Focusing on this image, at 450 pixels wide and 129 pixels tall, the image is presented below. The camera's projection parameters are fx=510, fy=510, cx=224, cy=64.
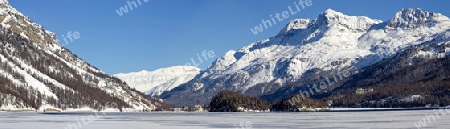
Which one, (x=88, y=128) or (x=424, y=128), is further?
(x=88, y=128)

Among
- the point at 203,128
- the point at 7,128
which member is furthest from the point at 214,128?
the point at 7,128

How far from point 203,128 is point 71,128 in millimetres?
20405

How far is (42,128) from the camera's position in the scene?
2800 inches

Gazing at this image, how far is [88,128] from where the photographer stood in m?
71.9

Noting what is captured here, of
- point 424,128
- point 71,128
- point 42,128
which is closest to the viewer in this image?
point 424,128

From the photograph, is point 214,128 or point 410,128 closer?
point 410,128

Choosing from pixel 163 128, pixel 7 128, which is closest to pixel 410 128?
pixel 163 128

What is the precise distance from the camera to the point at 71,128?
77.0 metres

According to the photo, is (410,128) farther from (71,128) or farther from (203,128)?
(71,128)

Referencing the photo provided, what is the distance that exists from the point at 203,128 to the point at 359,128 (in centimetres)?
2171

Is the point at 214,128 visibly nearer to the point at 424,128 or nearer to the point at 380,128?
the point at 380,128

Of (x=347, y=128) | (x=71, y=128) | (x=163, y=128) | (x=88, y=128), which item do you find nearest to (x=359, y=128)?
(x=347, y=128)

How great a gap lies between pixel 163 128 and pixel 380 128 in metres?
30.1

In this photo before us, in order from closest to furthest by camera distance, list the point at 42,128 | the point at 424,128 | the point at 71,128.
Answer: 1. the point at 424,128
2. the point at 42,128
3. the point at 71,128
